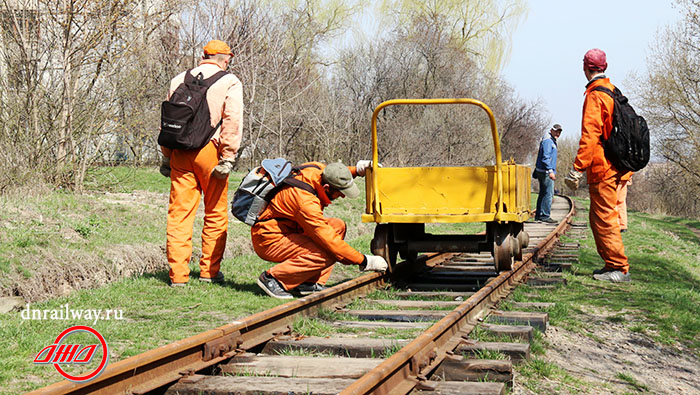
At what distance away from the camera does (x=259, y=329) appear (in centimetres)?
490

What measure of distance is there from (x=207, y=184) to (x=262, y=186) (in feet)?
2.96

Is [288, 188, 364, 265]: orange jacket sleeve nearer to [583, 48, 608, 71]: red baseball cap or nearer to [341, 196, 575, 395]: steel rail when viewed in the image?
[341, 196, 575, 395]: steel rail

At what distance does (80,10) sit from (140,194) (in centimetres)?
331

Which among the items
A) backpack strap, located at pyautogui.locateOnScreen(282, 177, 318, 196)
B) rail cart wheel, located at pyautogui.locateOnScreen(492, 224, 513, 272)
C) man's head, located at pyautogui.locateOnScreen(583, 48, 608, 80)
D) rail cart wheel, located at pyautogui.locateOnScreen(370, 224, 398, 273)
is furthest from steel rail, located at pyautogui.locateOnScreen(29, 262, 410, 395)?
man's head, located at pyautogui.locateOnScreen(583, 48, 608, 80)

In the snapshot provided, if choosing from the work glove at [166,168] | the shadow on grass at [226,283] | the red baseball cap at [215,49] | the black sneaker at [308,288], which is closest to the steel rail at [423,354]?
the black sneaker at [308,288]

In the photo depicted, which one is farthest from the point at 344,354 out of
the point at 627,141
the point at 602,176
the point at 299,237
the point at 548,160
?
the point at 548,160

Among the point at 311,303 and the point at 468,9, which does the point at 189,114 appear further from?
the point at 468,9

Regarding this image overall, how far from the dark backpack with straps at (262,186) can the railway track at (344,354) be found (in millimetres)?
961

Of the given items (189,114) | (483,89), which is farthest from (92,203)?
(483,89)

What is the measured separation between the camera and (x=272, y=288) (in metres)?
6.52

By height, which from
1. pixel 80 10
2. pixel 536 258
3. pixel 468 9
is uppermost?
pixel 468 9

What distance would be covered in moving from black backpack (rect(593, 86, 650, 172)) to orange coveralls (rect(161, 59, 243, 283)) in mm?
4105

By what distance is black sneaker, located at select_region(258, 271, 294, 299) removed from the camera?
21.3ft

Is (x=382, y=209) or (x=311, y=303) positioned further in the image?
(x=382, y=209)
